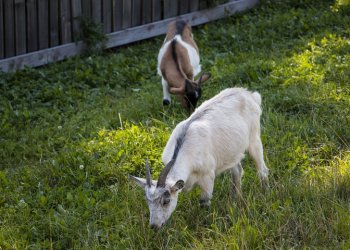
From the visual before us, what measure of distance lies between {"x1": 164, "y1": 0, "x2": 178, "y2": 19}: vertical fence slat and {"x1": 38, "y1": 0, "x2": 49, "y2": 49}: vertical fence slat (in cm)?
271

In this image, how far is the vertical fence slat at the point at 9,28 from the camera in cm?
1093

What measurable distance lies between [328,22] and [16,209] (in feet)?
25.3

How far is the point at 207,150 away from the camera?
20.6 ft

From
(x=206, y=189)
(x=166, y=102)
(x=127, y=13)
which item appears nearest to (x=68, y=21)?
(x=127, y=13)

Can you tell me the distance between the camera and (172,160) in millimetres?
5719

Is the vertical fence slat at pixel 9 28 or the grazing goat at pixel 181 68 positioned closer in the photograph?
the grazing goat at pixel 181 68

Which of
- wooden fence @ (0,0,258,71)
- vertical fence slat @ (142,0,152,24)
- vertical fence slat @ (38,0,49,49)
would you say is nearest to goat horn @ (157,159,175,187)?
wooden fence @ (0,0,258,71)

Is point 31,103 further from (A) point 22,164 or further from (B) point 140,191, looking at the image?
(B) point 140,191

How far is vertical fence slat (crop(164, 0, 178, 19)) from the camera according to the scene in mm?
13430

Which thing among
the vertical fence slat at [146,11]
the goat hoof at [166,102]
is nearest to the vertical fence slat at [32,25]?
the vertical fence slat at [146,11]

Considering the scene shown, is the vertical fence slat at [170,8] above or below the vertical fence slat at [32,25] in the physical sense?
below

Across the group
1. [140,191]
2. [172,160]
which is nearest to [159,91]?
[140,191]

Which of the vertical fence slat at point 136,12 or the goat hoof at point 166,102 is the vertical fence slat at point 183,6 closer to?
the vertical fence slat at point 136,12

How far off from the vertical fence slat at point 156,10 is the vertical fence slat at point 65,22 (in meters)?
1.91
